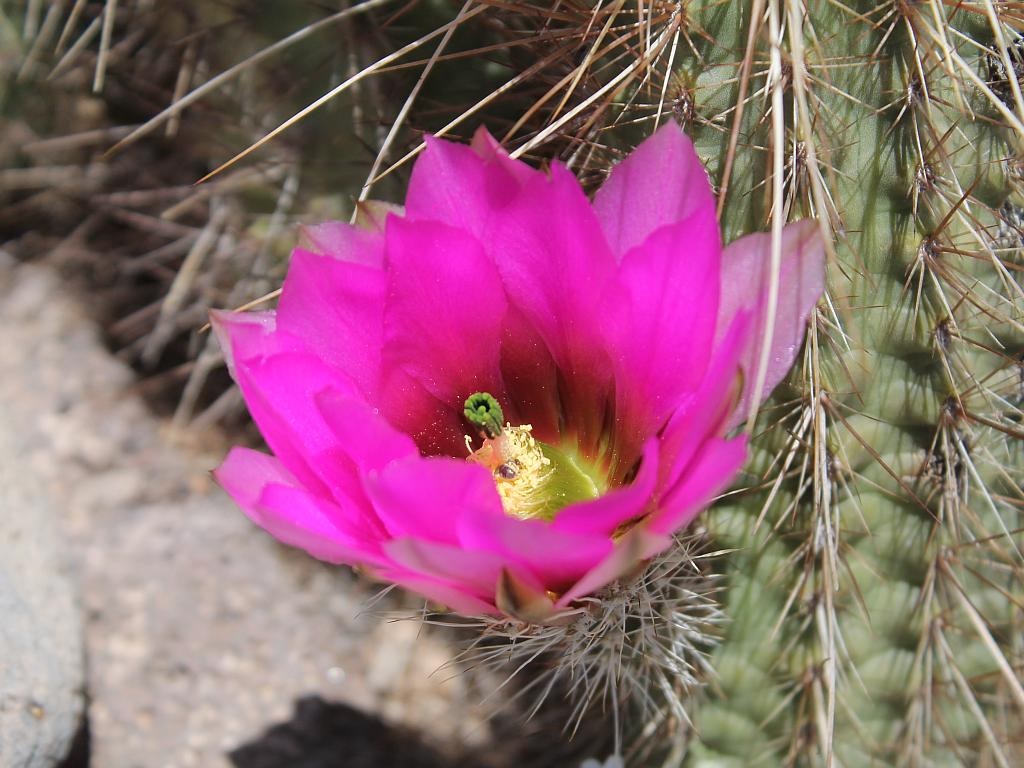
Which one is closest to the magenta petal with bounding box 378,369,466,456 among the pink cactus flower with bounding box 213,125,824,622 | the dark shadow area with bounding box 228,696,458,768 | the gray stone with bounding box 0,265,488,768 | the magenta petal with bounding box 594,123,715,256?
the pink cactus flower with bounding box 213,125,824,622

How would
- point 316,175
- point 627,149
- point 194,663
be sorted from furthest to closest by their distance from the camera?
point 194,663, point 316,175, point 627,149

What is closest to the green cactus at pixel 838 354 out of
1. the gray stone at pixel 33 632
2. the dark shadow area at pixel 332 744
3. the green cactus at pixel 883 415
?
the green cactus at pixel 883 415

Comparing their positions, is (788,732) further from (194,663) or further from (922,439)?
(194,663)

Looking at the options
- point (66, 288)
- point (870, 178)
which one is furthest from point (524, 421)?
point (66, 288)

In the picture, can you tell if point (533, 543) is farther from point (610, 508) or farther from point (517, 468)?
point (517, 468)

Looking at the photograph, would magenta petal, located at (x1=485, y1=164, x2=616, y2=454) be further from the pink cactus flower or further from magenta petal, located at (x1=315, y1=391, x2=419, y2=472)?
magenta petal, located at (x1=315, y1=391, x2=419, y2=472)

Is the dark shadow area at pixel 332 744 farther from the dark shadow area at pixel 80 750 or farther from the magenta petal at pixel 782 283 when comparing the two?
the magenta petal at pixel 782 283
